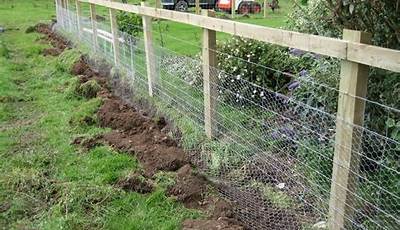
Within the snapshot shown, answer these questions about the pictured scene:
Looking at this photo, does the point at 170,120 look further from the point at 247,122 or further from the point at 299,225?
the point at 299,225

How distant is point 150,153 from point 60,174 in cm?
91

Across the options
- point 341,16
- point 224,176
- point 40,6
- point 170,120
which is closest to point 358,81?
point 341,16

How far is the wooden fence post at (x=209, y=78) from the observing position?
4676mm

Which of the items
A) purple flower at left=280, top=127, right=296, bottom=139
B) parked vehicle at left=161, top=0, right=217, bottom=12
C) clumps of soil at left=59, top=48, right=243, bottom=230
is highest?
purple flower at left=280, top=127, right=296, bottom=139

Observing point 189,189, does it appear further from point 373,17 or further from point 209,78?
point 373,17

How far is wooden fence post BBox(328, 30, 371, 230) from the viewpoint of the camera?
9.06 ft

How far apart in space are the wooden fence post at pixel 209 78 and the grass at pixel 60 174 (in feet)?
2.79

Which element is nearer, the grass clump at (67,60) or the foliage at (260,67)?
the foliage at (260,67)

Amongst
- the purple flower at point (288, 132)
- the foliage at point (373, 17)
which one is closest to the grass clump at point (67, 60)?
the purple flower at point (288, 132)

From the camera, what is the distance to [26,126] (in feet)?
20.0

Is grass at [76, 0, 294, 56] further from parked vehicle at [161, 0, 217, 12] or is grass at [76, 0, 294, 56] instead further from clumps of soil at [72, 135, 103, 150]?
parked vehicle at [161, 0, 217, 12]

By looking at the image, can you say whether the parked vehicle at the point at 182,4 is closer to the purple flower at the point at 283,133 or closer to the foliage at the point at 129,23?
the foliage at the point at 129,23

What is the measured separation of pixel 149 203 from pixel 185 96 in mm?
1977

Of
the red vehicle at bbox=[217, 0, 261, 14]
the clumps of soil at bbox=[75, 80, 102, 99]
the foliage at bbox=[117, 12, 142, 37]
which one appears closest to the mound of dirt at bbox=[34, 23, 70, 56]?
the foliage at bbox=[117, 12, 142, 37]
